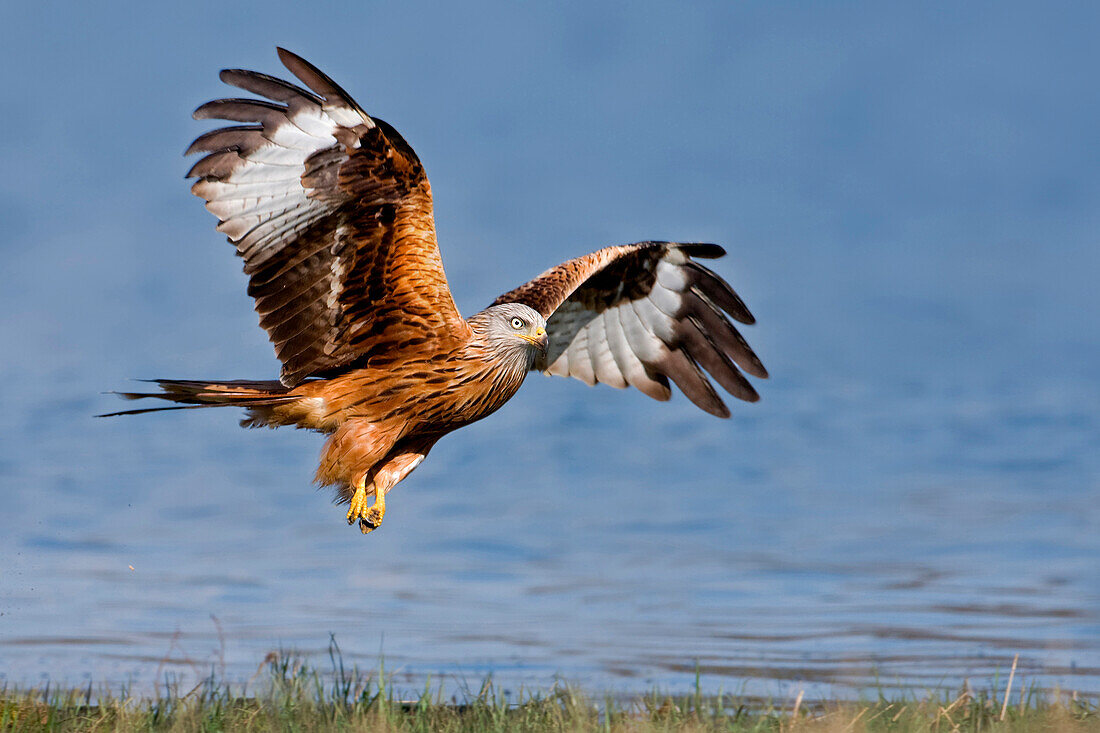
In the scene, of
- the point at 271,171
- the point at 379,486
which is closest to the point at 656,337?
the point at 379,486

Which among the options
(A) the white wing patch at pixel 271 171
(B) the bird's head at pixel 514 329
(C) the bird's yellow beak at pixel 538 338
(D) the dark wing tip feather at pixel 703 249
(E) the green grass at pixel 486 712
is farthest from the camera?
(D) the dark wing tip feather at pixel 703 249

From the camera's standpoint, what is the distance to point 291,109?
6.18 meters

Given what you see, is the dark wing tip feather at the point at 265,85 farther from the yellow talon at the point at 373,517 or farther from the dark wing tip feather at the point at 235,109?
the yellow talon at the point at 373,517

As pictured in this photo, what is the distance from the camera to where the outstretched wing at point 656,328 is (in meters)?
9.02

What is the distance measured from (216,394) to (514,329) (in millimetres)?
2224

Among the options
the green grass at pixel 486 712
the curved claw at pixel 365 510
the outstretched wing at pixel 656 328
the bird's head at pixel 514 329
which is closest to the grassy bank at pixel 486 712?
the green grass at pixel 486 712

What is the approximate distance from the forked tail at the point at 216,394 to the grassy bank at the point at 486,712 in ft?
6.03

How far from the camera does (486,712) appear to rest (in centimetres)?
547

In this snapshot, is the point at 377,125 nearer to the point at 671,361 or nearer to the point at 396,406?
the point at 396,406

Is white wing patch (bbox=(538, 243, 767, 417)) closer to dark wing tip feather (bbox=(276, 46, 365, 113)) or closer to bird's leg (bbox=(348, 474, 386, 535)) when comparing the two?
bird's leg (bbox=(348, 474, 386, 535))

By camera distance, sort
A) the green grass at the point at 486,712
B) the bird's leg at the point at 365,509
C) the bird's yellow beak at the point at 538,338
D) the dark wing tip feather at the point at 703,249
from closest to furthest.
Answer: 1. the green grass at the point at 486,712
2. the bird's leg at the point at 365,509
3. the bird's yellow beak at the point at 538,338
4. the dark wing tip feather at the point at 703,249

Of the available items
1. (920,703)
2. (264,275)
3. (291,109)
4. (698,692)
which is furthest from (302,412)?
(920,703)

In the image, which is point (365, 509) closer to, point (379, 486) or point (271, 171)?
point (379, 486)

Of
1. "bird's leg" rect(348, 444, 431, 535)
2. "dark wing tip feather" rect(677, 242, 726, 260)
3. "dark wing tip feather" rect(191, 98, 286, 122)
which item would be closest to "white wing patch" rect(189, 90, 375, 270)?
"dark wing tip feather" rect(191, 98, 286, 122)
